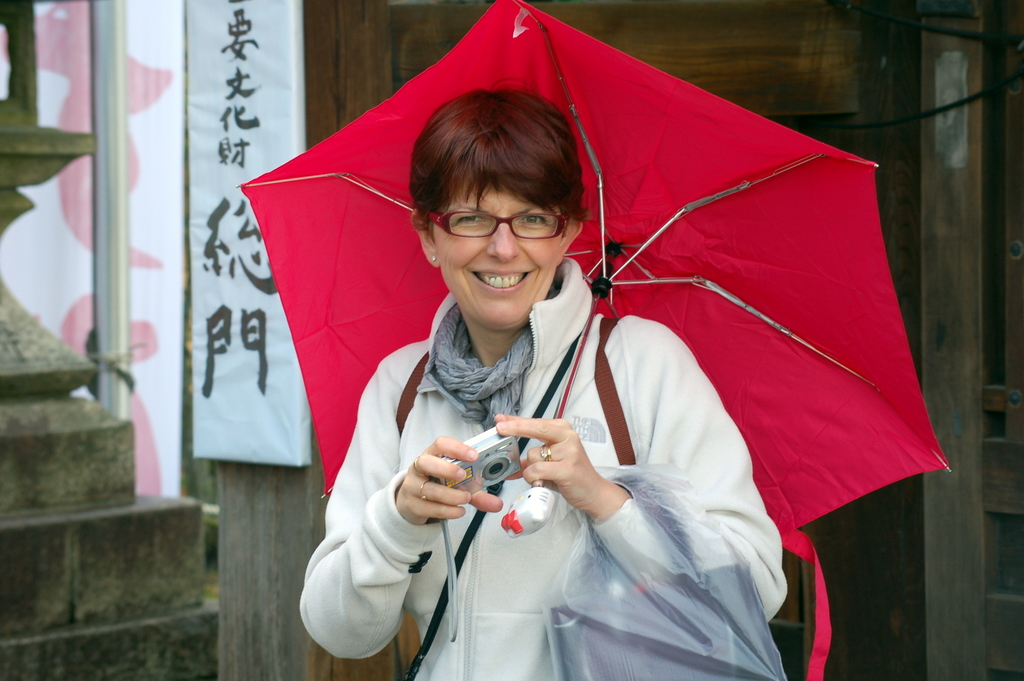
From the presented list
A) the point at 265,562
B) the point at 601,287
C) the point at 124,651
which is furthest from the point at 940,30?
the point at 124,651

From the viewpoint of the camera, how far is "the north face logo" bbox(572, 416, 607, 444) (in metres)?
2.02

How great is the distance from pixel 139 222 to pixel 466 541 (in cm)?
509

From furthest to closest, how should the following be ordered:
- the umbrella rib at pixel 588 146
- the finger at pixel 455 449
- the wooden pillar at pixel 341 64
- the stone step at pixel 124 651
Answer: the stone step at pixel 124 651
the wooden pillar at pixel 341 64
the umbrella rib at pixel 588 146
the finger at pixel 455 449

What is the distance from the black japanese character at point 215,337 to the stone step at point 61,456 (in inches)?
75.2

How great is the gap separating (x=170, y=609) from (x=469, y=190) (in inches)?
151

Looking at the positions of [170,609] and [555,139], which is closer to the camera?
[555,139]

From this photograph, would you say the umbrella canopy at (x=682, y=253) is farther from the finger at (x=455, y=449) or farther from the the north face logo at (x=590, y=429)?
the finger at (x=455, y=449)

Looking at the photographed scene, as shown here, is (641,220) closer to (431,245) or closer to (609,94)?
(609,94)

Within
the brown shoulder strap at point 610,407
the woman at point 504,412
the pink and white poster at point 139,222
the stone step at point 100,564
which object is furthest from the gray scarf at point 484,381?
the pink and white poster at point 139,222

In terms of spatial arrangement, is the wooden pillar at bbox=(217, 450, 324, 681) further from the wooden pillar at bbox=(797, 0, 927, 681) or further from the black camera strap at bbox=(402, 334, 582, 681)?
the wooden pillar at bbox=(797, 0, 927, 681)

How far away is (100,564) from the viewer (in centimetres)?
488

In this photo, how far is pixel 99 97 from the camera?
6.41 metres

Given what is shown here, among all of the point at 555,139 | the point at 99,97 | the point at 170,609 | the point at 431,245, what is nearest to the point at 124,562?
the point at 170,609

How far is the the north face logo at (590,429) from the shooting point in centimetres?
202
